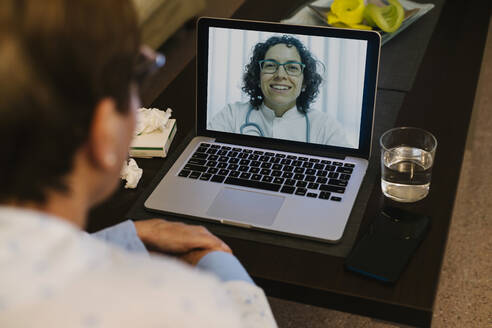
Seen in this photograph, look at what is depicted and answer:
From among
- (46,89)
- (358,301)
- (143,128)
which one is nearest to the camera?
(46,89)

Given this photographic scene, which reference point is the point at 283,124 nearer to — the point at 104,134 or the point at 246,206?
the point at 246,206

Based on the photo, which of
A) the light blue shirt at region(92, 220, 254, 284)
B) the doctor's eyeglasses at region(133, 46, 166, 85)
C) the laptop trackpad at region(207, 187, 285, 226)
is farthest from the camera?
the laptop trackpad at region(207, 187, 285, 226)

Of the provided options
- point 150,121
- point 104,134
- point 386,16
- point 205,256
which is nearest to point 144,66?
point 104,134

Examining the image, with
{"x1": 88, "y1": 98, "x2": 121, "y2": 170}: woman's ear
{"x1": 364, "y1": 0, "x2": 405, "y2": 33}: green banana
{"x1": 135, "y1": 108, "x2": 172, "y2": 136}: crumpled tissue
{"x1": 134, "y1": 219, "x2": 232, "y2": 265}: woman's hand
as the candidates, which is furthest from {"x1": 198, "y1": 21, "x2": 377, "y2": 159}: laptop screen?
{"x1": 88, "y1": 98, "x2": 121, "y2": 170}: woman's ear

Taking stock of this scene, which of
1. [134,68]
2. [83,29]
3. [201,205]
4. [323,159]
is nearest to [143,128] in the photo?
[201,205]

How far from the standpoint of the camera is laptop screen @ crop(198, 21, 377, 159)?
1133 mm

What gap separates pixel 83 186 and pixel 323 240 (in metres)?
0.49

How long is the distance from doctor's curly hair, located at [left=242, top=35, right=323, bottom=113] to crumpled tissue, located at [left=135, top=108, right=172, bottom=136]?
0.20 meters

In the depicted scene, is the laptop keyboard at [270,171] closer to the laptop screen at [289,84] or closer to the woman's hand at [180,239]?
the laptop screen at [289,84]

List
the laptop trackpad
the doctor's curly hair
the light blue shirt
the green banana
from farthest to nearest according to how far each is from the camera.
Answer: the green banana < the doctor's curly hair < the laptop trackpad < the light blue shirt

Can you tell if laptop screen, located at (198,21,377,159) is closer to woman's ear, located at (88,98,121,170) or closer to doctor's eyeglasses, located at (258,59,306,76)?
doctor's eyeglasses, located at (258,59,306,76)

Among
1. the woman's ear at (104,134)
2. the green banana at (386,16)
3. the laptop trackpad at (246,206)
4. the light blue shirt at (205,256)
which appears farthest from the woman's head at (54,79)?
the green banana at (386,16)

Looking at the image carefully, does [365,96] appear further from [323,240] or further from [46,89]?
[46,89]

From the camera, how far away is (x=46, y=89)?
0.50 metres
